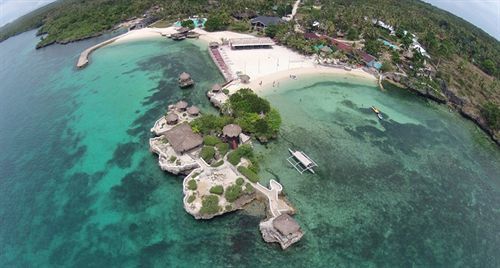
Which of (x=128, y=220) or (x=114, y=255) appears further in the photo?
(x=128, y=220)

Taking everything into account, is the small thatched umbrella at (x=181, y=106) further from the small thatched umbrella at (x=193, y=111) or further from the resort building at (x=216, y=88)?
the resort building at (x=216, y=88)

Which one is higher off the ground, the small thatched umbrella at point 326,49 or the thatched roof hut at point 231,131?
the small thatched umbrella at point 326,49

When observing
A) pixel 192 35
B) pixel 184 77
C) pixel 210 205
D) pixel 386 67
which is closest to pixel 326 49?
pixel 386 67

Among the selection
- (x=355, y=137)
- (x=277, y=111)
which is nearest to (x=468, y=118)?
(x=355, y=137)

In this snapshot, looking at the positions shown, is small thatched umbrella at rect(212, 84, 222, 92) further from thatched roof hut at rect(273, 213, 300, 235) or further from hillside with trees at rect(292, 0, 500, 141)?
thatched roof hut at rect(273, 213, 300, 235)

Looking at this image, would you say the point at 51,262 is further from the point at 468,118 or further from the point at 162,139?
the point at 468,118

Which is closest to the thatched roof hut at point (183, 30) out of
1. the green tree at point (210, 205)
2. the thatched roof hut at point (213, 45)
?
the thatched roof hut at point (213, 45)

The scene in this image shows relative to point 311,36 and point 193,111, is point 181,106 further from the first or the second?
point 311,36
